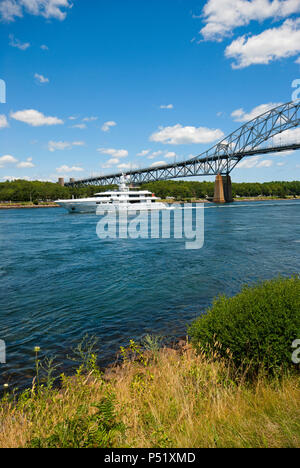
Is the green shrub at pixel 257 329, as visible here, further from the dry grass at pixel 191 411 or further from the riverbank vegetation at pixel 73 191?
the riverbank vegetation at pixel 73 191

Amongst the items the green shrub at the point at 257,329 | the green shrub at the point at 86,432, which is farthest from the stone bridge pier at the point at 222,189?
the green shrub at the point at 86,432

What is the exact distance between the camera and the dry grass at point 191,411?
3.25m

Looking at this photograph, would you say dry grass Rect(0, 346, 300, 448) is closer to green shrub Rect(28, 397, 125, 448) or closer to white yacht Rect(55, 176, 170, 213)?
green shrub Rect(28, 397, 125, 448)

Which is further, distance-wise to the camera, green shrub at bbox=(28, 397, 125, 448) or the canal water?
the canal water

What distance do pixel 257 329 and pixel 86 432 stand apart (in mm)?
2961

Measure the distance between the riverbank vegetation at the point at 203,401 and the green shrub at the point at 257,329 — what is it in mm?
17

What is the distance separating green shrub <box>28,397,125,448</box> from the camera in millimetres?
3109

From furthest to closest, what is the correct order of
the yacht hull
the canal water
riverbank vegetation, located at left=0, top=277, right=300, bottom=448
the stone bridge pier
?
the stone bridge pier
the yacht hull
the canal water
riverbank vegetation, located at left=0, top=277, right=300, bottom=448

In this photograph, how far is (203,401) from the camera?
A: 4168mm

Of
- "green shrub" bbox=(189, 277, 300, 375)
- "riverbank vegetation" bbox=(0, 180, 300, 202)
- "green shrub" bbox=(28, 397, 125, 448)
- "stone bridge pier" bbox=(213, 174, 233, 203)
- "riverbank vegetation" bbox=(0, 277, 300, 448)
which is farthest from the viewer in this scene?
"riverbank vegetation" bbox=(0, 180, 300, 202)

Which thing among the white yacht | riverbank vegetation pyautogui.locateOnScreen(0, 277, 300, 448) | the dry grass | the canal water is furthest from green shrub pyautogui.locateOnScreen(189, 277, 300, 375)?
the white yacht

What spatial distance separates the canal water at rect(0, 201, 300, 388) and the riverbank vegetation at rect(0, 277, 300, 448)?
2255 mm

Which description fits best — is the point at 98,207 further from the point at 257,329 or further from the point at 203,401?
the point at 203,401
